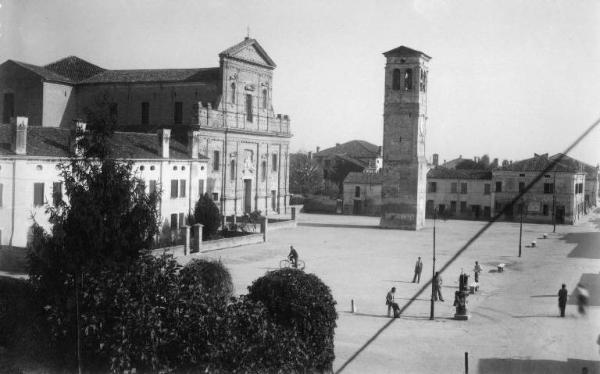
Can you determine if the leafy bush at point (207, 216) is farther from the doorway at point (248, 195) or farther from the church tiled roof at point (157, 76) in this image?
the church tiled roof at point (157, 76)

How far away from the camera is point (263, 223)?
38250 mm

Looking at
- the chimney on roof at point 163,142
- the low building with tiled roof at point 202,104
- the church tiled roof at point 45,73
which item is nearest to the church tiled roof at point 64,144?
the chimney on roof at point 163,142

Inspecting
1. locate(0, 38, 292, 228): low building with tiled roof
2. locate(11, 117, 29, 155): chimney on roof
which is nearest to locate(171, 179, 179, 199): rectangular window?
locate(0, 38, 292, 228): low building with tiled roof

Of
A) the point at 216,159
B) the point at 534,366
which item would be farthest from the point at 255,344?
the point at 216,159

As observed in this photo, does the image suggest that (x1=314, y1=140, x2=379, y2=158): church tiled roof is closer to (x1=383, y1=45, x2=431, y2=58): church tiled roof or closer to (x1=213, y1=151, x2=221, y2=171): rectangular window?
(x1=383, y1=45, x2=431, y2=58): church tiled roof

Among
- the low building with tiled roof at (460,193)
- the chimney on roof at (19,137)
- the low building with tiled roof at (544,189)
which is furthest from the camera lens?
the low building with tiled roof at (460,193)

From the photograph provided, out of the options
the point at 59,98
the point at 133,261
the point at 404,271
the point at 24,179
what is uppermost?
the point at 59,98

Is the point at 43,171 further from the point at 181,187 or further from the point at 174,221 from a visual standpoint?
the point at 181,187

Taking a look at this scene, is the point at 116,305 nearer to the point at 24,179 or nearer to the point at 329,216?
the point at 24,179

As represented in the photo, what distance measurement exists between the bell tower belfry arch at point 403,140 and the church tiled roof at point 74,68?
25.3 meters

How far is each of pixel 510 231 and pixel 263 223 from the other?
21714 millimetres

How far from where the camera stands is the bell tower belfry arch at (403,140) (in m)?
48.4

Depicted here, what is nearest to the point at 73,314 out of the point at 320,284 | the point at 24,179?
the point at 320,284

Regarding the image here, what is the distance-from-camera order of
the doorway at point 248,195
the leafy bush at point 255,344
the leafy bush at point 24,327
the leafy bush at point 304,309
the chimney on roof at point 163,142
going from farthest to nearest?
the doorway at point 248,195 < the chimney on roof at point 163,142 < the leafy bush at point 304,309 < the leafy bush at point 255,344 < the leafy bush at point 24,327
